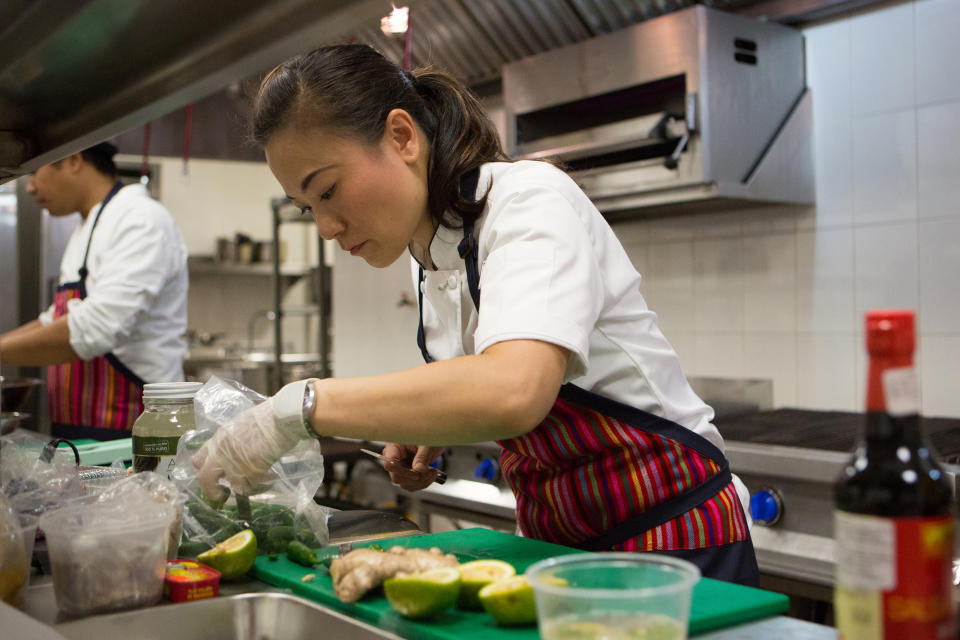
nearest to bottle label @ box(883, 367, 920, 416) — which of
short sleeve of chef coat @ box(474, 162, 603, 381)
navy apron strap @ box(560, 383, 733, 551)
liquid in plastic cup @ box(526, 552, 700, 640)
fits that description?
liquid in plastic cup @ box(526, 552, 700, 640)

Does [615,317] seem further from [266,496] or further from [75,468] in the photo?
[75,468]

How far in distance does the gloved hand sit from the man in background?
135cm

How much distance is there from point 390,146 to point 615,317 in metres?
0.38

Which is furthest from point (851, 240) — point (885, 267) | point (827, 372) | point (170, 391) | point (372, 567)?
point (372, 567)

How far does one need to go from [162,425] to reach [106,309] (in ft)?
3.94

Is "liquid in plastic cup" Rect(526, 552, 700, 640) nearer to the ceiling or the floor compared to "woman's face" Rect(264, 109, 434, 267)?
nearer to the floor

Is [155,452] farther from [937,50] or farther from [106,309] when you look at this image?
[937,50]

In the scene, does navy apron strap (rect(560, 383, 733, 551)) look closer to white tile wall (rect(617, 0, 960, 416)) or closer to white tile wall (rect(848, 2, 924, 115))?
white tile wall (rect(617, 0, 960, 416))

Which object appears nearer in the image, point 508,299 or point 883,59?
point 508,299

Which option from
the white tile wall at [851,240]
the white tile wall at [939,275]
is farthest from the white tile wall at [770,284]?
the white tile wall at [939,275]

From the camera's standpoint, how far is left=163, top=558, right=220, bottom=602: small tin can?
932 mm

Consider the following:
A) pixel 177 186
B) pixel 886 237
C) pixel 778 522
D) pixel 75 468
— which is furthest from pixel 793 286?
pixel 177 186

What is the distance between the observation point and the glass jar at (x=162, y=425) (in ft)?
4.16

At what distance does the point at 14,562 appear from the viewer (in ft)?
3.07
